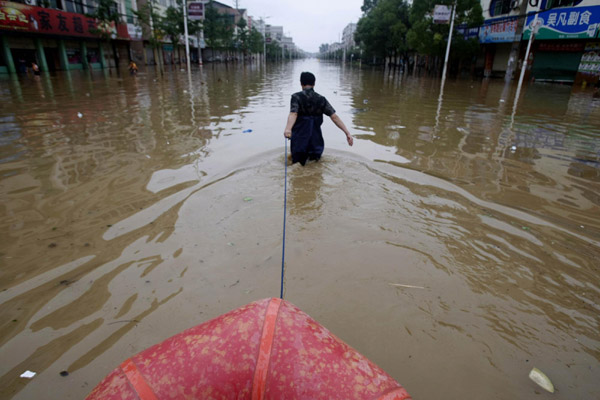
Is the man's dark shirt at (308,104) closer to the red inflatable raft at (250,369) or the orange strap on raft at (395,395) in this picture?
the red inflatable raft at (250,369)

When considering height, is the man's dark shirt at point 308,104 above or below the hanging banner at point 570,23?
below

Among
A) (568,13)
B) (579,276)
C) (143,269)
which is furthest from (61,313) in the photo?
(568,13)

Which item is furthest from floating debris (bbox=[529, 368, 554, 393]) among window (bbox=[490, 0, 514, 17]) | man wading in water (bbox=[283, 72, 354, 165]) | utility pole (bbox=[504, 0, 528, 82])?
window (bbox=[490, 0, 514, 17])

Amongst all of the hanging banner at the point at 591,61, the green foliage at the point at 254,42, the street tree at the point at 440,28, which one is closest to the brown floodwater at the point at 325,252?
the hanging banner at the point at 591,61

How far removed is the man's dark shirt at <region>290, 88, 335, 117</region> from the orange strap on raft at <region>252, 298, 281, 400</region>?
4408mm

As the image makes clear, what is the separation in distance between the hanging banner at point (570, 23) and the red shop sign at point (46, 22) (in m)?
32.2

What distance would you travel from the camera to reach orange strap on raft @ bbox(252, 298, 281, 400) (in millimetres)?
1201

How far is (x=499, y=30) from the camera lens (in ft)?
85.6

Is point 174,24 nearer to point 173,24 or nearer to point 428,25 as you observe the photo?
point 173,24

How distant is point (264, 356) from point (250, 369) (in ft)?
0.21

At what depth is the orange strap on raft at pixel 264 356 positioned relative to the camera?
3.94ft

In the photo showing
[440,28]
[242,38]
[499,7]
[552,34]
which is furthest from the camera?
[242,38]

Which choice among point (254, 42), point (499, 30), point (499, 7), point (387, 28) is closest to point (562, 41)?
point (499, 30)

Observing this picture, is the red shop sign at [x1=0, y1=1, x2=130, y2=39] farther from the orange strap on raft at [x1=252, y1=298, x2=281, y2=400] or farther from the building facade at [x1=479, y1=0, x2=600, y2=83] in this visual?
the building facade at [x1=479, y1=0, x2=600, y2=83]
